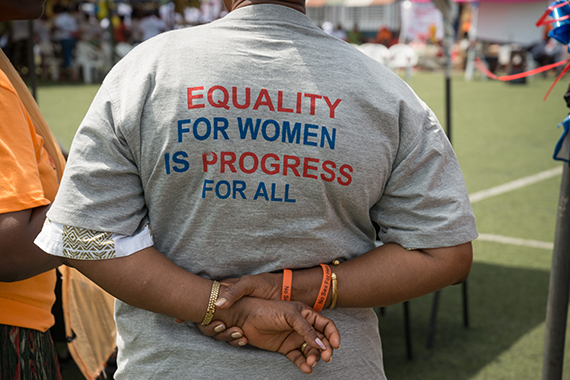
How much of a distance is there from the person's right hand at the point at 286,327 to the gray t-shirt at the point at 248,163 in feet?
0.13

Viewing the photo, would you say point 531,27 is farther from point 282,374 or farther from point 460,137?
point 282,374

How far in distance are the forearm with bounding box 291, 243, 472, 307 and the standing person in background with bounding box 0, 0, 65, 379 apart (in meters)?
0.65

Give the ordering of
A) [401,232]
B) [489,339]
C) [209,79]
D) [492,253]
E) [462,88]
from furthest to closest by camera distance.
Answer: [462,88] < [492,253] < [489,339] < [401,232] < [209,79]

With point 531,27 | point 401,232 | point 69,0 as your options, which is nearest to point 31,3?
point 401,232

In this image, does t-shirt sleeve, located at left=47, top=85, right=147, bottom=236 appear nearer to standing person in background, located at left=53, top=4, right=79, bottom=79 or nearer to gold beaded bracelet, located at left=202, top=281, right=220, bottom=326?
gold beaded bracelet, located at left=202, top=281, right=220, bottom=326

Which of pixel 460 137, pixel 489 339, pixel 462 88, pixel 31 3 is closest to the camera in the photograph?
pixel 31 3

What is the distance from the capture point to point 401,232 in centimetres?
112

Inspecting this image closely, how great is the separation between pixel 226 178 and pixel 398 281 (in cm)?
44

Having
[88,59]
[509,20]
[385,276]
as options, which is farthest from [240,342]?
[509,20]

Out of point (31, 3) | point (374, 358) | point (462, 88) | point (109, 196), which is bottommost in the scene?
point (462, 88)

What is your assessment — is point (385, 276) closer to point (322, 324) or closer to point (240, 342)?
point (322, 324)

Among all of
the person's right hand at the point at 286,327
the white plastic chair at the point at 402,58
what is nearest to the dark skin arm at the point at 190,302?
the person's right hand at the point at 286,327

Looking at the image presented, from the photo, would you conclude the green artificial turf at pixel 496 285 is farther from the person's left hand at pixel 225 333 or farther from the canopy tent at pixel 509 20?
the canopy tent at pixel 509 20

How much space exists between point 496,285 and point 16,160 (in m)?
3.42
